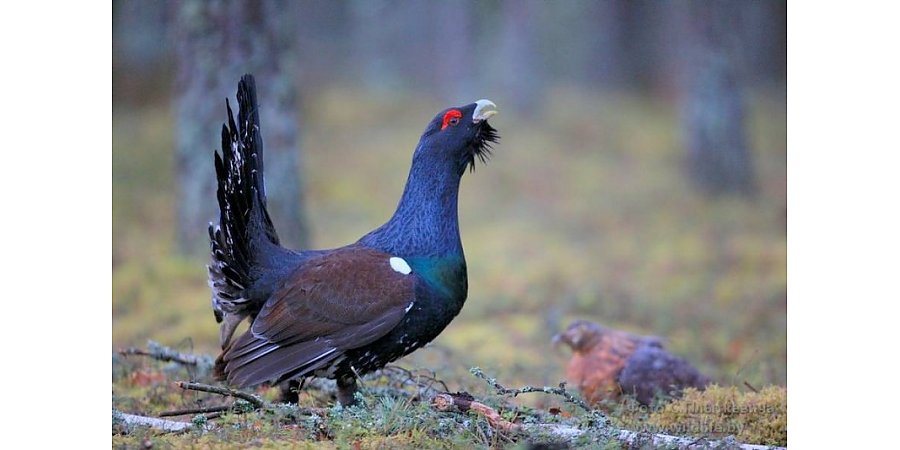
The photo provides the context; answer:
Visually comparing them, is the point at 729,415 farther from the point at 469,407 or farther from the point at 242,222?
the point at 242,222

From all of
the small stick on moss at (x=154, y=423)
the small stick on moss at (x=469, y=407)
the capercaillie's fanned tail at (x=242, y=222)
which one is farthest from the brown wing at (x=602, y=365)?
the small stick on moss at (x=154, y=423)

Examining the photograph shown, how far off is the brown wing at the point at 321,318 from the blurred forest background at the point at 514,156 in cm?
163

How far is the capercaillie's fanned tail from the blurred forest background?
1.66m

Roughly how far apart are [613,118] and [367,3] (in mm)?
5862

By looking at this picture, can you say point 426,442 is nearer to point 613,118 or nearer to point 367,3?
point 613,118

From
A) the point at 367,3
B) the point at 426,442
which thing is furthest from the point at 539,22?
the point at 426,442

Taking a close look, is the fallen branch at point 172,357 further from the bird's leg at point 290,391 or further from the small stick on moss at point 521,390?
the small stick on moss at point 521,390

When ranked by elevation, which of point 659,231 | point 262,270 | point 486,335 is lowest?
point 262,270

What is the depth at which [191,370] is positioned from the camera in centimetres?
521

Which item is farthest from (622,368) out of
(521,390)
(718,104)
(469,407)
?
(718,104)

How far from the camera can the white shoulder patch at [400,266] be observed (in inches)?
164

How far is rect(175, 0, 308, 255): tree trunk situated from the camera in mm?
7477

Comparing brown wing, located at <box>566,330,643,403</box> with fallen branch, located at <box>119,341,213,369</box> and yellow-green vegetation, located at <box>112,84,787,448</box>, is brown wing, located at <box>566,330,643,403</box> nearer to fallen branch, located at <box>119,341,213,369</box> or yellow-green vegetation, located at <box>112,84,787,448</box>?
yellow-green vegetation, located at <box>112,84,787,448</box>

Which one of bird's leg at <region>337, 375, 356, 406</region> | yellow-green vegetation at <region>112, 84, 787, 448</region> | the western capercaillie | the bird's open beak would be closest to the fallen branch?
yellow-green vegetation at <region>112, 84, 787, 448</region>
